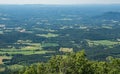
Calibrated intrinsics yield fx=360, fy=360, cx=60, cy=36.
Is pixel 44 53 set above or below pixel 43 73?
below

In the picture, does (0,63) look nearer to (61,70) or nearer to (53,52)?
(53,52)

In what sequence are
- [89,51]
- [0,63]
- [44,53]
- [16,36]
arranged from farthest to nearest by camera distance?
[16,36] → [89,51] → [44,53] → [0,63]

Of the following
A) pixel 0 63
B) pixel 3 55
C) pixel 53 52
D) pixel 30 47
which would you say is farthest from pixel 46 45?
pixel 0 63

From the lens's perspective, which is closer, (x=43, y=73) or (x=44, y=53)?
(x=43, y=73)

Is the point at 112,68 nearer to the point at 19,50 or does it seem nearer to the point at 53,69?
the point at 53,69

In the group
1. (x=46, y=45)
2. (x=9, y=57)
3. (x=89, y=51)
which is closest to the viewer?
(x=9, y=57)

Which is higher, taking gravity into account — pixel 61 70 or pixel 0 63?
pixel 61 70

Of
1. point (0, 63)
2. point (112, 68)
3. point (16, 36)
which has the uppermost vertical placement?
point (112, 68)

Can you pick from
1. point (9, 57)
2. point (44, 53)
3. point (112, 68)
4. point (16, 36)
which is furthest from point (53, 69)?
point (16, 36)

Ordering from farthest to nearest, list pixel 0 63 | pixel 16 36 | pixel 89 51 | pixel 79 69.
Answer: pixel 16 36 → pixel 89 51 → pixel 0 63 → pixel 79 69
